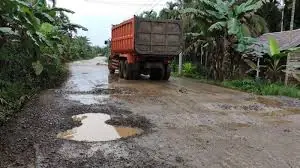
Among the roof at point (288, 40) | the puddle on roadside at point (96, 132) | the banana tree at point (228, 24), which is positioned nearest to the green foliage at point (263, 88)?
the banana tree at point (228, 24)

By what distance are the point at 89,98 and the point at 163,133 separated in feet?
17.4

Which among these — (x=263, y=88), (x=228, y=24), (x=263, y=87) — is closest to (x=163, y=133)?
(x=263, y=88)

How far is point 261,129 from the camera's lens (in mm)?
8797

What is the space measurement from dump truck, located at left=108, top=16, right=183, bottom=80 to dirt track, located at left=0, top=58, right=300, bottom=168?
5121 mm

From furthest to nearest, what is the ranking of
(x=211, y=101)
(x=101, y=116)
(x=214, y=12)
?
(x=214, y=12), (x=211, y=101), (x=101, y=116)

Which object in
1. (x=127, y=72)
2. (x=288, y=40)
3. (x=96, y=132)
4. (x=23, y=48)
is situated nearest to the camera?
(x=96, y=132)

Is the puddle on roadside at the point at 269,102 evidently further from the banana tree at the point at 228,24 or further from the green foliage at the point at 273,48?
the banana tree at the point at 228,24

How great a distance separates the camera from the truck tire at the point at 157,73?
65.8 feet

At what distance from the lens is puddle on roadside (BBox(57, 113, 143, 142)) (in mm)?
7734

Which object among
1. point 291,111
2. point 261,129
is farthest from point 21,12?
point 291,111

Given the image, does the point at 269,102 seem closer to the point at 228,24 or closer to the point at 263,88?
the point at 263,88

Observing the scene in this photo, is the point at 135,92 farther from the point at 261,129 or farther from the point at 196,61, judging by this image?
the point at 196,61

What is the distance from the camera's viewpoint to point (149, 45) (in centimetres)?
1859

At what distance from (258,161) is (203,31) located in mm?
14465
